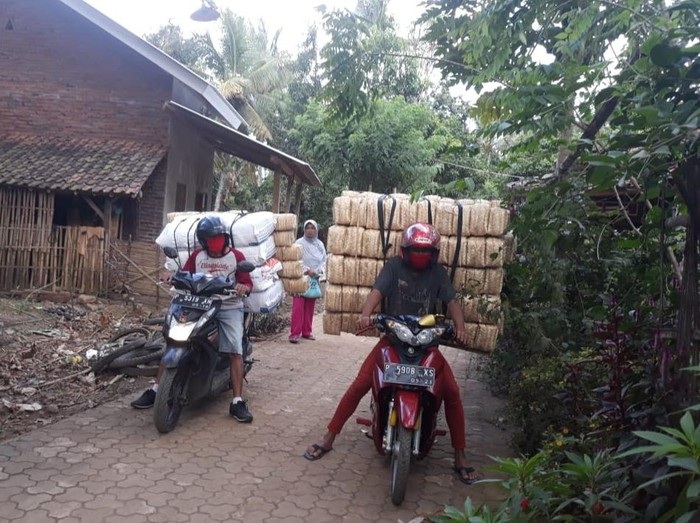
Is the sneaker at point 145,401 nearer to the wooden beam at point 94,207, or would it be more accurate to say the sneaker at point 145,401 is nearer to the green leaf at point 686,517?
the green leaf at point 686,517

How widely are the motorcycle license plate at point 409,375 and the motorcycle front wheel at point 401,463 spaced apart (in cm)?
27

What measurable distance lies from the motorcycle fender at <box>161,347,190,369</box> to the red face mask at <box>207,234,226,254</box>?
0.98 metres

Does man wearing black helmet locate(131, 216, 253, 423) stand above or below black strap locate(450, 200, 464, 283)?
below

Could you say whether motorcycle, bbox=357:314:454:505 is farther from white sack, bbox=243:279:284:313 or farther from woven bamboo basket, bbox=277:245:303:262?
woven bamboo basket, bbox=277:245:303:262

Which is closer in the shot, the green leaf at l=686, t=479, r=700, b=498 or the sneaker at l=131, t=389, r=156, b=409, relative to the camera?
the green leaf at l=686, t=479, r=700, b=498

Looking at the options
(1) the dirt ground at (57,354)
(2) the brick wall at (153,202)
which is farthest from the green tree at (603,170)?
(2) the brick wall at (153,202)

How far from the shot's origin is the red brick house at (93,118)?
1245 cm

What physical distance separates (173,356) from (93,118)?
34.5ft

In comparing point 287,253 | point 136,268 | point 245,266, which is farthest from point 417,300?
point 136,268

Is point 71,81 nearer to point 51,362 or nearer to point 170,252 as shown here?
point 51,362

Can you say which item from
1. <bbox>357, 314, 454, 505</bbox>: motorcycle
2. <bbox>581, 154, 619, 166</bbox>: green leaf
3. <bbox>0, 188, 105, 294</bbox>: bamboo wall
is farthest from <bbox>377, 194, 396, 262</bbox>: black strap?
<bbox>0, 188, 105, 294</bbox>: bamboo wall

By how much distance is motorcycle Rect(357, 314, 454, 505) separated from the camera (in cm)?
382

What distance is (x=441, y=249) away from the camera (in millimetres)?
4723

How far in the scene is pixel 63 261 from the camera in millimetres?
11734
